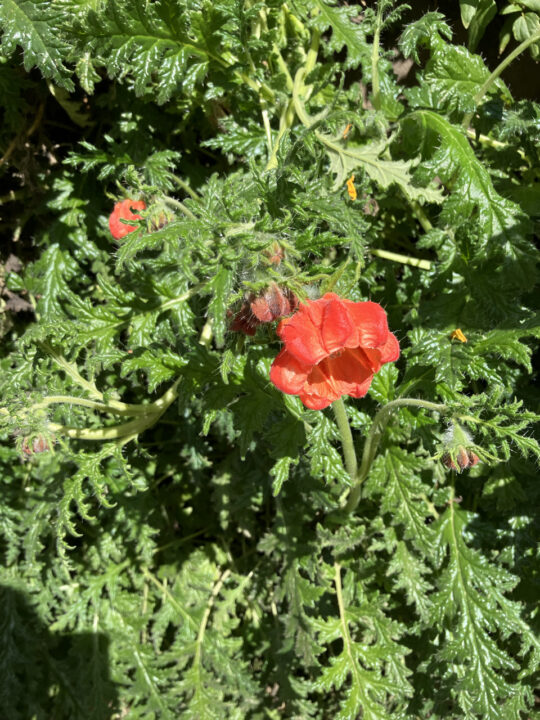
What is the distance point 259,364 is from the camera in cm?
186

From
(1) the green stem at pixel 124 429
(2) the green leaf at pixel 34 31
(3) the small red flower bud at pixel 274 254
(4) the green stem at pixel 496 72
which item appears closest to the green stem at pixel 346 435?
(3) the small red flower bud at pixel 274 254

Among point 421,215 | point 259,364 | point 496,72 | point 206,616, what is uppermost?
point 496,72

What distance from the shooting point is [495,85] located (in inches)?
80.7

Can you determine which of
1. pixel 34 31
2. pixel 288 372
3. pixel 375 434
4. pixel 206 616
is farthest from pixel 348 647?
pixel 34 31

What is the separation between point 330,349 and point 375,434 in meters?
0.65

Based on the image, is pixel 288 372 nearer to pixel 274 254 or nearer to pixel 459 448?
pixel 274 254

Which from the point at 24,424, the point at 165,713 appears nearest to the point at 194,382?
the point at 24,424

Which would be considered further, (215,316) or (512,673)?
(512,673)

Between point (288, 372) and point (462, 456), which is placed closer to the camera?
point (288, 372)

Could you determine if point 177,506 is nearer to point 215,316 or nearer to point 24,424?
point 24,424

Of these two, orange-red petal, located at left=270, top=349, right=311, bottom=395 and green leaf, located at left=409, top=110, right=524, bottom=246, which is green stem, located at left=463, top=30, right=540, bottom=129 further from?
orange-red petal, located at left=270, top=349, right=311, bottom=395

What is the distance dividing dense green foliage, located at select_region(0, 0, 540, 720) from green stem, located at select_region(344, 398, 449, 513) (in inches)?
2.3

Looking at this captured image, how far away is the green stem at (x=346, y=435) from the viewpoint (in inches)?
64.1

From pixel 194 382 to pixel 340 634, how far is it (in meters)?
1.05
